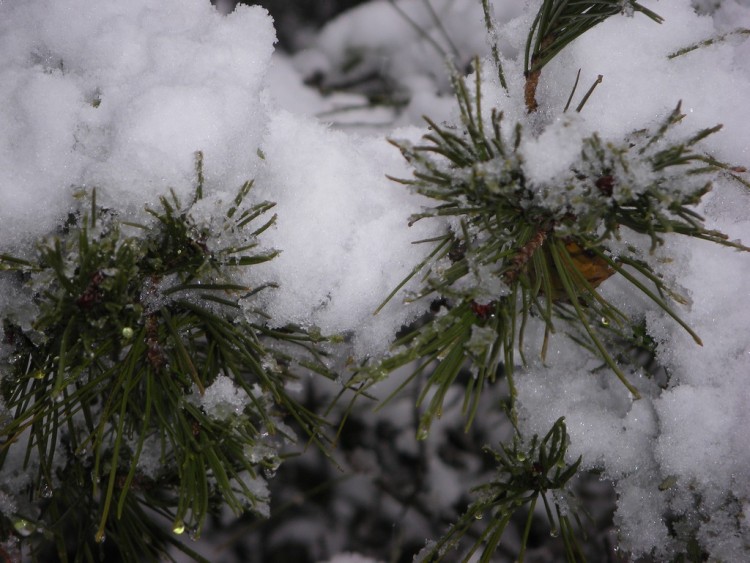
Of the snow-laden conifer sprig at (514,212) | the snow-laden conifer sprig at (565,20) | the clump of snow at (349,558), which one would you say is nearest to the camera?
the snow-laden conifer sprig at (514,212)

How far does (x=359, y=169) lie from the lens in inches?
28.3

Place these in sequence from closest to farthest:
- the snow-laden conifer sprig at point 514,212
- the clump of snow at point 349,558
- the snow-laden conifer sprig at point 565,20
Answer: the snow-laden conifer sprig at point 514,212 < the snow-laden conifer sprig at point 565,20 < the clump of snow at point 349,558

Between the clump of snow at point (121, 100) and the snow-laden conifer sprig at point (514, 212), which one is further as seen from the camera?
the clump of snow at point (121, 100)

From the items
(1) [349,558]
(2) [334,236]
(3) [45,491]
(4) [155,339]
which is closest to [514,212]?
(2) [334,236]

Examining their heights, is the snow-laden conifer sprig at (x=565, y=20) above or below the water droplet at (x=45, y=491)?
above

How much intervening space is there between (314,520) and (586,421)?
570 millimetres

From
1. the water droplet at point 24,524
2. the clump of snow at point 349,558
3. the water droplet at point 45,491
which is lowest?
the water droplet at point 24,524

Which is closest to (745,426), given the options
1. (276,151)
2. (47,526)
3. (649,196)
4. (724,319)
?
(724,319)

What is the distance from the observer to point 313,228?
26.4 inches

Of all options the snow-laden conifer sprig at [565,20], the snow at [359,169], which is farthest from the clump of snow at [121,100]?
the snow-laden conifer sprig at [565,20]

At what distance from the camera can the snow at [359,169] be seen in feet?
1.88

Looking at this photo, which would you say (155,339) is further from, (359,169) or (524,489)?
(524,489)

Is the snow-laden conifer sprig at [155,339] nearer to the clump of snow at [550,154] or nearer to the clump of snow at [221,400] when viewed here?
the clump of snow at [221,400]

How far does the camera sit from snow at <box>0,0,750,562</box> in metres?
0.57
